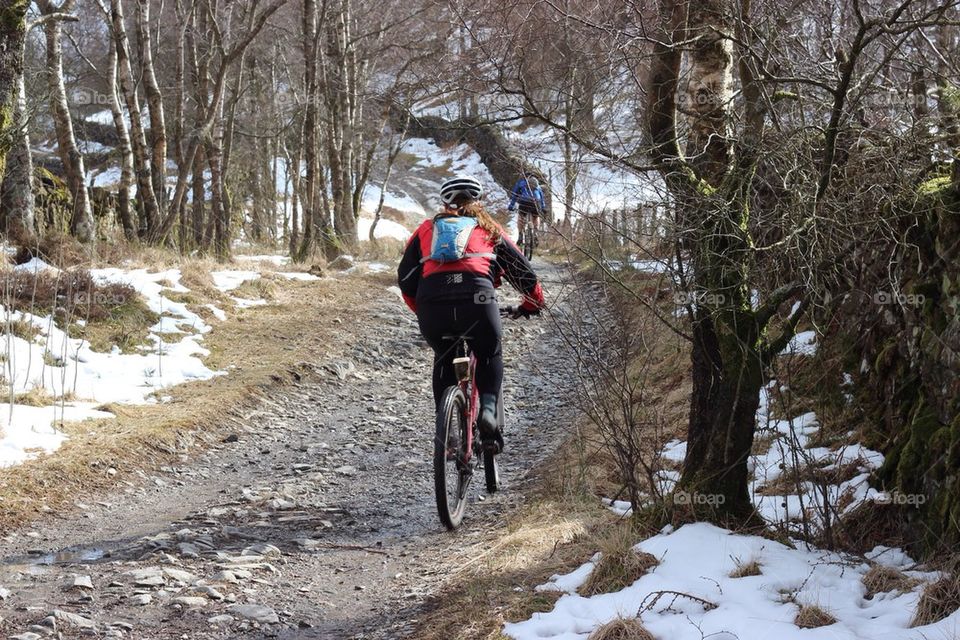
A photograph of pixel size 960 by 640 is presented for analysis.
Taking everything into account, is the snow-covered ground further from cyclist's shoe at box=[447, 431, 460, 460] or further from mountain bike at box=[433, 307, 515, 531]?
cyclist's shoe at box=[447, 431, 460, 460]

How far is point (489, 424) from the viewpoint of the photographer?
5.80 meters

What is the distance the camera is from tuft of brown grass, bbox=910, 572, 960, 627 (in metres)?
3.13

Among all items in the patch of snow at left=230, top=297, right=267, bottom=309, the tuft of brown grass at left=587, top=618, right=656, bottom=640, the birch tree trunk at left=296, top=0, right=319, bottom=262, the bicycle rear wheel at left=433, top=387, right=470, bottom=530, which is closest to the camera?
the tuft of brown grass at left=587, top=618, right=656, bottom=640

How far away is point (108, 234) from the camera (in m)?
12.6

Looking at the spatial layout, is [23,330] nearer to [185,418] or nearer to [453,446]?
[185,418]

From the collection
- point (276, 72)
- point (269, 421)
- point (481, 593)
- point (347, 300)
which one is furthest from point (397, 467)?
point (276, 72)

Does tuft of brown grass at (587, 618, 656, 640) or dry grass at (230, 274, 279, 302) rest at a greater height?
dry grass at (230, 274, 279, 302)

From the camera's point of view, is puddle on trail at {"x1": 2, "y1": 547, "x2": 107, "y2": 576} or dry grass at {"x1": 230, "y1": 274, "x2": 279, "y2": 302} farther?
dry grass at {"x1": 230, "y1": 274, "x2": 279, "y2": 302}

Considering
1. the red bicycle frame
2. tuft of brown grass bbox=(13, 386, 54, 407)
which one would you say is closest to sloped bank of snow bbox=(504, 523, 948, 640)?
the red bicycle frame

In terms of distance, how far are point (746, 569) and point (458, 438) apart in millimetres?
2228

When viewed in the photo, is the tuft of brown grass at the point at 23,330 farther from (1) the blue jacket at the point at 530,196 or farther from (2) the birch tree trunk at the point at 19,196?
(1) the blue jacket at the point at 530,196

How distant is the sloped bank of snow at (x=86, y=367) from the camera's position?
643cm

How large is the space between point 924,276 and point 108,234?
1113 centimetres

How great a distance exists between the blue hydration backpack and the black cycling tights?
29 centimetres
